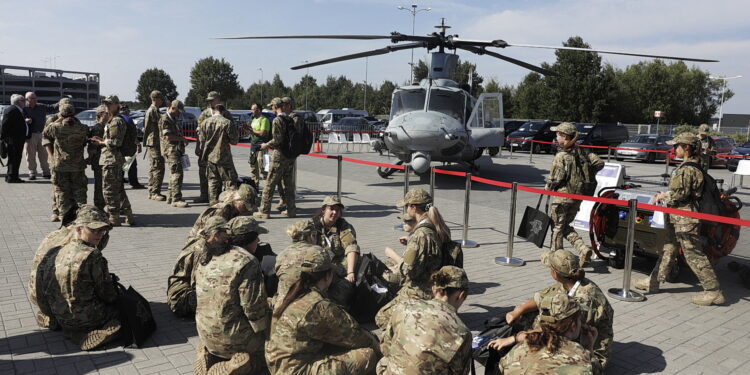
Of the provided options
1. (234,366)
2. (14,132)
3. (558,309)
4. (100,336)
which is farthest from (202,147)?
(558,309)

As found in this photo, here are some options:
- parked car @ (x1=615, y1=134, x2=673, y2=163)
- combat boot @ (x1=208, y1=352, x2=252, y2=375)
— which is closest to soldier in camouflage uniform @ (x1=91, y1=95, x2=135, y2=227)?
combat boot @ (x1=208, y1=352, x2=252, y2=375)

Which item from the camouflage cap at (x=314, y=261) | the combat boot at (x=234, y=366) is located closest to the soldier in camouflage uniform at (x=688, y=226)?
the camouflage cap at (x=314, y=261)

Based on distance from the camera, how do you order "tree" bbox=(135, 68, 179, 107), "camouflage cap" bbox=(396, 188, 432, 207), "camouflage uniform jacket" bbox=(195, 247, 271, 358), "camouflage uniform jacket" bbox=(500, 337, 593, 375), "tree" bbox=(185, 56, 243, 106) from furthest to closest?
"tree" bbox=(135, 68, 179, 107) < "tree" bbox=(185, 56, 243, 106) < "camouflage cap" bbox=(396, 188, 432, 207) < "camouflage uniform jacket" bbox=(195, 247, 271, 358) < "camouflage uniform jacket" bbox=(500, 337, 593, 375)

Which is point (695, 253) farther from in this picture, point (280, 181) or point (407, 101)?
point (407, 101)

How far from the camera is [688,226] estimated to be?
5570mm

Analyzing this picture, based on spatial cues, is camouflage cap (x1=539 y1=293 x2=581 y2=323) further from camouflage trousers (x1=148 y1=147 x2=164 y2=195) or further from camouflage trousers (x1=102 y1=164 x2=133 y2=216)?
camouflage trousers (x1=148 y1=147 x2=164 y2=195)

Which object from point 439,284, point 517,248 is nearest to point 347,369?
point 439,284

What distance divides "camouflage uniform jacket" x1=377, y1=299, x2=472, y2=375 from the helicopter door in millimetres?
10649

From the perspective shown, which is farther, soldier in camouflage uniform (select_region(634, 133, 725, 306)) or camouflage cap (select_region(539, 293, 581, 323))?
soldier in camouflage uniform (select_region(634, 133, 725, 306))

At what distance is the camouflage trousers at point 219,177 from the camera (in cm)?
918

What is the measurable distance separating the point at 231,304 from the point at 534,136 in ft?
84.1

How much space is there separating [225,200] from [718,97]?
215ft

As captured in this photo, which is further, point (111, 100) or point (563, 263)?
point (111, 100)

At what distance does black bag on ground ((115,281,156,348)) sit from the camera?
14.0 ft
